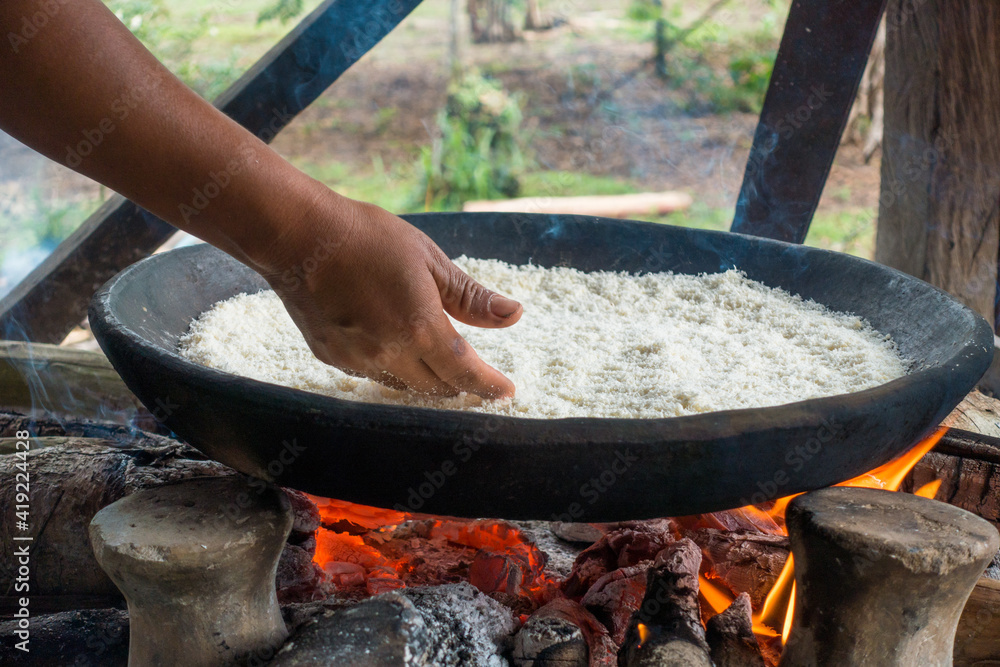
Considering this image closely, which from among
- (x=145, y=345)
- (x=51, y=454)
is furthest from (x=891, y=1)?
(x=51, y=454)

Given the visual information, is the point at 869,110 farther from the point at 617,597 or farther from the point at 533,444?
the point at 533,444

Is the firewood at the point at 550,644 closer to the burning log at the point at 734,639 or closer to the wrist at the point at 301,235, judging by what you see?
the burning log at the point at 734,639

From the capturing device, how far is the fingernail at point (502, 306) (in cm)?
128

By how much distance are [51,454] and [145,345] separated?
696 mm

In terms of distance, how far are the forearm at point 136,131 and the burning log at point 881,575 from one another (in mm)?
918

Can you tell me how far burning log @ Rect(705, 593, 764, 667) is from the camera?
1222 mm

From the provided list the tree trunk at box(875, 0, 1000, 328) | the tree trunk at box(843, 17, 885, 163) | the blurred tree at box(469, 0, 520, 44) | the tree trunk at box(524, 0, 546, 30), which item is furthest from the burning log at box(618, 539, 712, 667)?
the tree trunk at box(524, 0, 546, 30)

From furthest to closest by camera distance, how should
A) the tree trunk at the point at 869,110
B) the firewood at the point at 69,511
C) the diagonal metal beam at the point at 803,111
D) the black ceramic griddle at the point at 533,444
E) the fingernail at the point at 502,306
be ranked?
the tree trunk at the point at 869,110, the diagonal metal beam at the point at 803,111, the firewood at the point at 69,511, the fingernail at the point at 502,306, the black ceramic griddle at the point at 533,444

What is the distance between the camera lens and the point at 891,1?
2.40 meters

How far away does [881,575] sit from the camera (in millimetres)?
1073

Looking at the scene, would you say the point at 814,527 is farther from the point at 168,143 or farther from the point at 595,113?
the point at 595,113

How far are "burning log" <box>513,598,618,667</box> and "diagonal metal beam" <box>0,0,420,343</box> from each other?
1806 millimetres

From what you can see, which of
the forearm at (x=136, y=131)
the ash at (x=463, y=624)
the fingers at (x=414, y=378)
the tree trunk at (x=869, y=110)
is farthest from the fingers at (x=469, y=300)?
the tree trunk at (x=869, y=110)

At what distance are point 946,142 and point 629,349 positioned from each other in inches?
62.0
